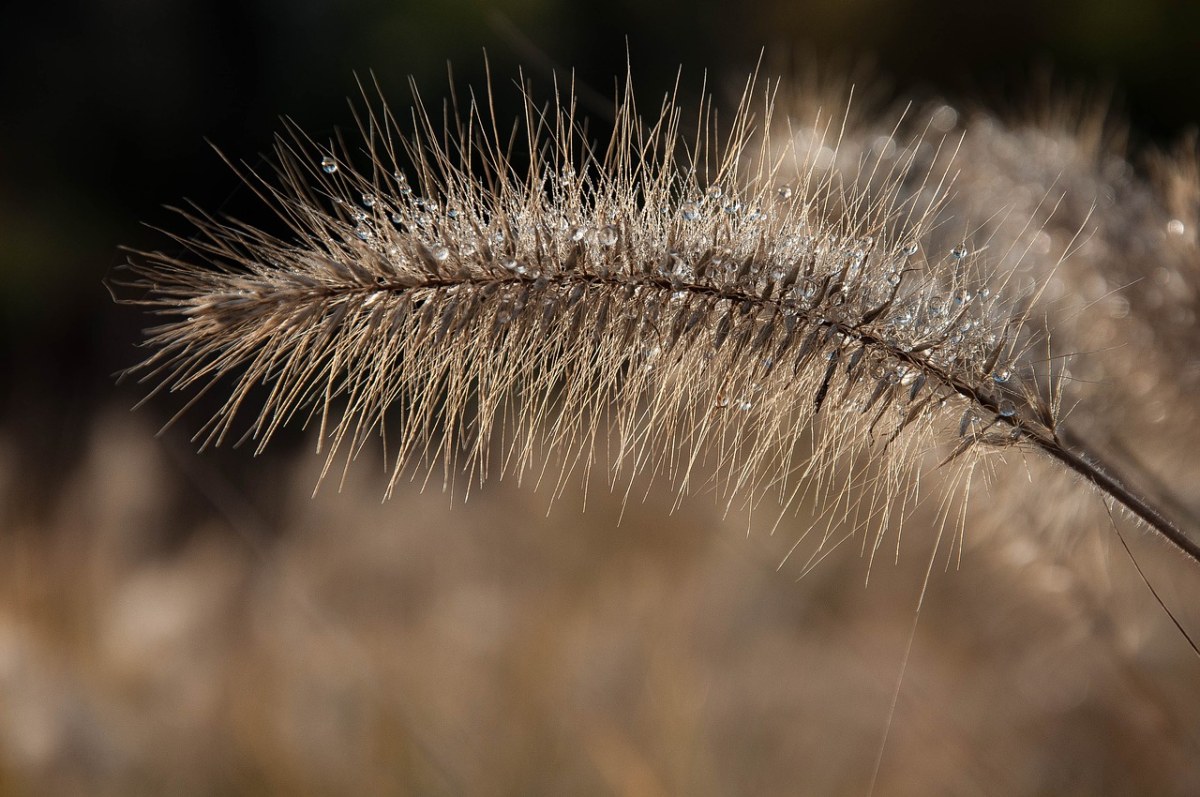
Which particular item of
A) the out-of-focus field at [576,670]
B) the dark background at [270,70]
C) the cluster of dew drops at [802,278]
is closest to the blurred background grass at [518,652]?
the out-of-focus field at [576,670]

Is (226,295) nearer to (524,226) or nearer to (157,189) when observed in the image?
Result: (524,226)

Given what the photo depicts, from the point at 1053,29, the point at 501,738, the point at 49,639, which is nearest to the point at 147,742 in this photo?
the point at 49,639

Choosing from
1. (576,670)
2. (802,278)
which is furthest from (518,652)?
(802,278)

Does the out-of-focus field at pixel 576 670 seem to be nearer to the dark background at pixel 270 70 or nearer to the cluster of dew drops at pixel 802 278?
the cluster of dew drops at pixel 802 278

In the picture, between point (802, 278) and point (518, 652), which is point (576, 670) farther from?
point (802, 278)

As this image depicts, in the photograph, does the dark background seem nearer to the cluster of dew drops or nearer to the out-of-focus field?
the out-of-focus field

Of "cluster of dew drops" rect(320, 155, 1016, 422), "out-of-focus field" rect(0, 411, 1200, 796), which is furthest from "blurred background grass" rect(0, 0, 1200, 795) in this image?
"cluster of dew drops" rect(320, 155, 1016, 422)
